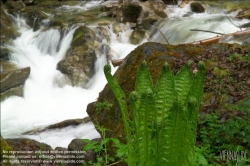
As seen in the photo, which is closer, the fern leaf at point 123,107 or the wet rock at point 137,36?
the fern leaf at point 123,107

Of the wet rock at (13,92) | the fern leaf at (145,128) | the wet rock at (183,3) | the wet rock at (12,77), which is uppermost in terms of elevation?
the fern leaf at (145,128)

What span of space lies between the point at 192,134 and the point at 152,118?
178 millimetres

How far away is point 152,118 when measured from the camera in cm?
104

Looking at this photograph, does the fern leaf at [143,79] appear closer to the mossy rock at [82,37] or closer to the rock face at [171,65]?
the rock face at [171,65]

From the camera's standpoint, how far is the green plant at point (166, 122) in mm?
1012

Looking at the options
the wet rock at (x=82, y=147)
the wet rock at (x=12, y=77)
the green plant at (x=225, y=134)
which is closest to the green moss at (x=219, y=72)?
the green plant at (x=225, y=134)

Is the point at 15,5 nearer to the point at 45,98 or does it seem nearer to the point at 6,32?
the point at 6,32

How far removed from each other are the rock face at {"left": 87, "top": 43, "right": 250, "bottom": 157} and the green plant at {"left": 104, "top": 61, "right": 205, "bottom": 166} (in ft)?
6.97

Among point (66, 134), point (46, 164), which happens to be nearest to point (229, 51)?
point (46, 164)

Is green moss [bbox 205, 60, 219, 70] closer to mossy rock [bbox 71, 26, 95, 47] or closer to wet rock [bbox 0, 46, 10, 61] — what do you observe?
mossy rock [bbox 71, 26, 95, 47]

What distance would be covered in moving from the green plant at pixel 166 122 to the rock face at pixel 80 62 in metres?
8.56

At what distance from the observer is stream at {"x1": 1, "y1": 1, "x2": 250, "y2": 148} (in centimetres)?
750

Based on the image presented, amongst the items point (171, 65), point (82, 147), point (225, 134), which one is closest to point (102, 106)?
point (82, 147)

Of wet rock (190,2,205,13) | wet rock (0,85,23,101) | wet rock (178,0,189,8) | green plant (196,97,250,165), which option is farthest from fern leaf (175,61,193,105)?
wet rock (178,0,189,8)
